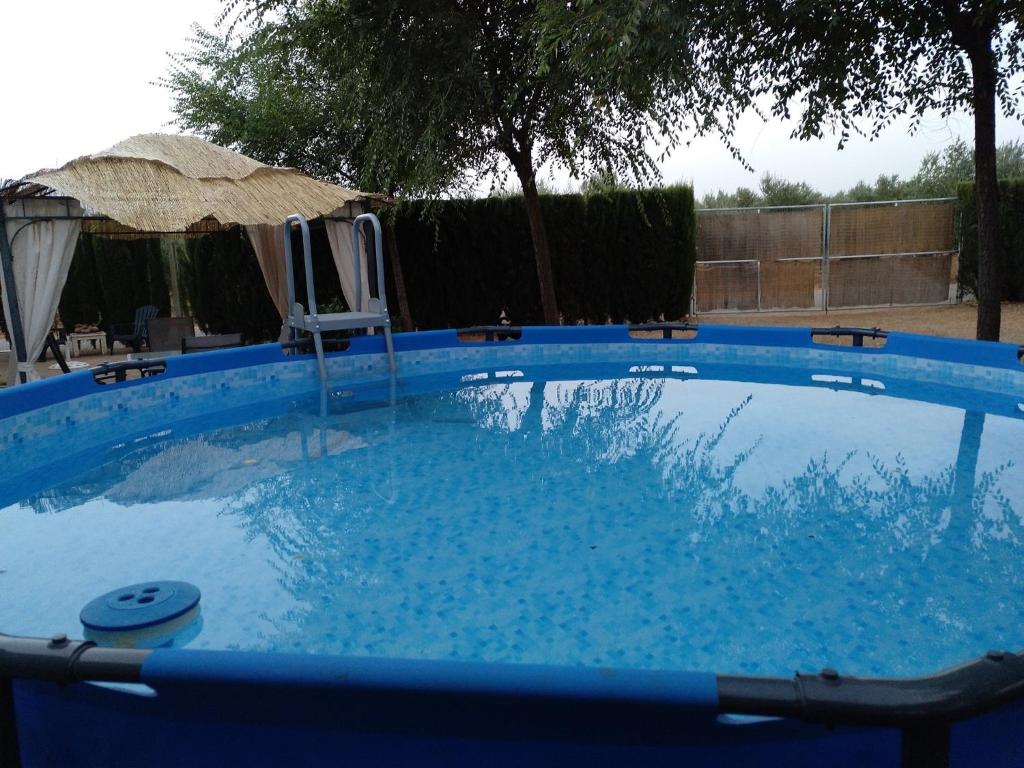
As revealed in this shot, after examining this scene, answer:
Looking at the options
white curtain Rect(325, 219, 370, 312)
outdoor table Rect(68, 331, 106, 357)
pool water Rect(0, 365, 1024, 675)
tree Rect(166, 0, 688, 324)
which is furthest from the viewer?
outdoor table Rect(68, 331, 106, 357)

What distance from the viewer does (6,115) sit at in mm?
11930

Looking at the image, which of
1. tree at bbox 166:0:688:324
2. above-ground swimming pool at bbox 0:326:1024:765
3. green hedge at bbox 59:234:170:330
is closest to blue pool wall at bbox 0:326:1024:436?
above-ground swimming pool at bbox 0:326:1024:765

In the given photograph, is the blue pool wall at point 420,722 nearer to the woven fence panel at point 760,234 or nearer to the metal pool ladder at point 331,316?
the metal pool ladder at point 331,316

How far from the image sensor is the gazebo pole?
711 cm

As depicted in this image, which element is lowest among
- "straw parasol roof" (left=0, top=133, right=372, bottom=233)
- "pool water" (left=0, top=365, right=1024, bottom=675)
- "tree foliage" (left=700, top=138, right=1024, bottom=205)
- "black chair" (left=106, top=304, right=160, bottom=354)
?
"pool water" (left=0, top=365, right=1024, bottom=675)

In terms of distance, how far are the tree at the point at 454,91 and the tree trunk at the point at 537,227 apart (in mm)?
15

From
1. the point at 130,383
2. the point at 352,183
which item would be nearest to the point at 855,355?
the point at 130,383

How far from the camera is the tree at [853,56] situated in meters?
6.45

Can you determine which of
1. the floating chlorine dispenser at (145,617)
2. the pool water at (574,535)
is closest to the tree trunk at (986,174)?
the pool water at (574,535)

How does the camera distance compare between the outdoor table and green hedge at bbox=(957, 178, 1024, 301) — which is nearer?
the outdoor table

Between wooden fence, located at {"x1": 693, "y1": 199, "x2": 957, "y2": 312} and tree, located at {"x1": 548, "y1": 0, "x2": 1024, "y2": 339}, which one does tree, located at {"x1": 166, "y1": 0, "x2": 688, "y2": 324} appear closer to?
tree, located at {"x1": 548, "y1": 0, "x2": 1024, "y2": 339}

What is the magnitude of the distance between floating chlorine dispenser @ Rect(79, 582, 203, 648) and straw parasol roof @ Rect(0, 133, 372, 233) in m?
5.72

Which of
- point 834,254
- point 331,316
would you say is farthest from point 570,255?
point 331,316

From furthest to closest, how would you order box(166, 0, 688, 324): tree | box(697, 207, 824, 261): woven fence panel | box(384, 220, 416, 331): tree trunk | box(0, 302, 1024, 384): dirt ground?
box(697, 207, 824, 261): woven fence panel → box(384, 220, 416, 331): tree trunk → box(0, 302, 1024, 384): dirt ground → box(166, 0, 688, 324): tree
